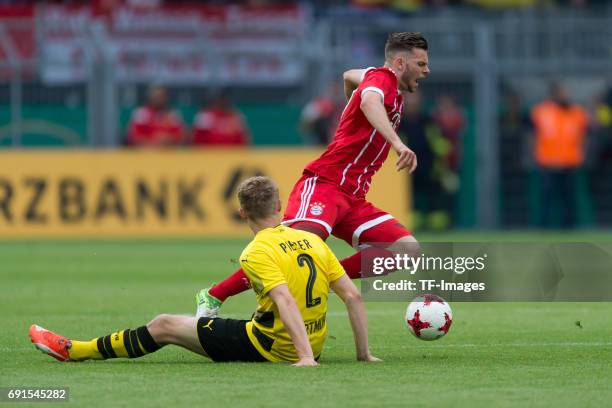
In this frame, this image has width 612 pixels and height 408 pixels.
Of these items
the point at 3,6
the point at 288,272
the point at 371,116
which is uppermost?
the point at 3,6

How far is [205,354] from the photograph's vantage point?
7844 millimetres

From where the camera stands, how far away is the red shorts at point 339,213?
29.4ft

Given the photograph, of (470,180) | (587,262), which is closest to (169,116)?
(470,180)

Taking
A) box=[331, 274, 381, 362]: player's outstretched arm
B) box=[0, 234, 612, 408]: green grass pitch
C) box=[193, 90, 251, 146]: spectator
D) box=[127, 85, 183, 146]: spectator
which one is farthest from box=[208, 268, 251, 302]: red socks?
box=[193, 90, 251, 146]: spectator

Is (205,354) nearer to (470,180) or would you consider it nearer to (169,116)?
(169,116)

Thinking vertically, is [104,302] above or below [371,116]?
below

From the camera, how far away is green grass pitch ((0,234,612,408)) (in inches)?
257

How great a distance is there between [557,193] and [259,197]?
1560cm

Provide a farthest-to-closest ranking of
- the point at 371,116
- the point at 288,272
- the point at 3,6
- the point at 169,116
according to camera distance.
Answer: the point at 3,6
the point at 169,116
the point at 371,116
the point at 288,272

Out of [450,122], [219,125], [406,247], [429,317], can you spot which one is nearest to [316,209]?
[406,247]

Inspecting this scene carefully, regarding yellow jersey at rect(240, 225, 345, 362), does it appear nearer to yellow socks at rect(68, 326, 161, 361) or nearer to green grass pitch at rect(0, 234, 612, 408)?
green grass pitch at rect(0, 234, 612, 408)

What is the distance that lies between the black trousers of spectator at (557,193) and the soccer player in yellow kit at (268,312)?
14.8m

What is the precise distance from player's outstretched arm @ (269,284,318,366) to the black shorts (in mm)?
385

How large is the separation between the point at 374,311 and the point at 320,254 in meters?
4.11
